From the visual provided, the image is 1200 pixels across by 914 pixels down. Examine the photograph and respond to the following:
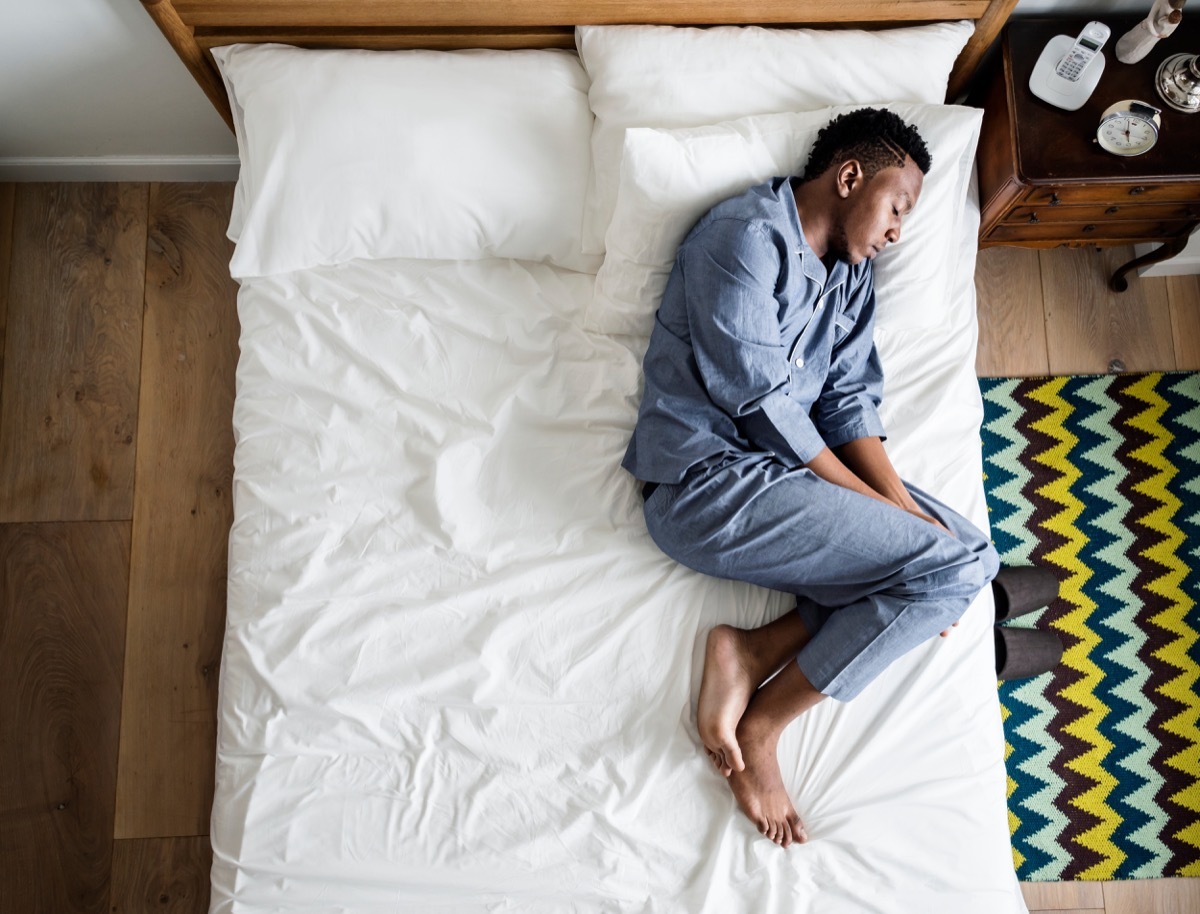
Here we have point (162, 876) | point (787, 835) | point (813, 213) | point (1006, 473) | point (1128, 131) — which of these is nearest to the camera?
point (787, 835)

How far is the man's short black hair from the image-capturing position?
1387 millimetres

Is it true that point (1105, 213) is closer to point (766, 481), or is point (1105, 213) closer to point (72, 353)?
point (766, 481)

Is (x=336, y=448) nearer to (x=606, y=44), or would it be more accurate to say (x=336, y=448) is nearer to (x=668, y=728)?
(x=668, y=728)

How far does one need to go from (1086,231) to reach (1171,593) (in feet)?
2.58

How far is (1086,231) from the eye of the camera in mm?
1806

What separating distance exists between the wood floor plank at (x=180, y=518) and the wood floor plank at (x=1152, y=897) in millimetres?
1795

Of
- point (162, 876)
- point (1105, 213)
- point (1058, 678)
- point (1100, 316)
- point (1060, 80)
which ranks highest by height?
point (1060, 80)

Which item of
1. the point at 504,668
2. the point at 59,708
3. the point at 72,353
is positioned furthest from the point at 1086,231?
the point at 59,708

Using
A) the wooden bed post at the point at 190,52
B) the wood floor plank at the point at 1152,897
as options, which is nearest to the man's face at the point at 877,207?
the wooden bed post at the point at 190,52

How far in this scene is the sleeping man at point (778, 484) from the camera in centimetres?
135

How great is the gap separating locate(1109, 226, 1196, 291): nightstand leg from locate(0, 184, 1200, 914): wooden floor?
0.10 feet

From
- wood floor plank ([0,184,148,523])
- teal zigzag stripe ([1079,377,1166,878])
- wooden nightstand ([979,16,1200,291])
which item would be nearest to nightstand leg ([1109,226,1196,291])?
wooden nightstand ([979,16,1200,291])

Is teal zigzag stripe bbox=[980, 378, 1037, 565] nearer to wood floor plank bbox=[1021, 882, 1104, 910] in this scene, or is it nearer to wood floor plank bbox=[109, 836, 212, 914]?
wood floor plank bbox=[1021, 882, 1104, 910]

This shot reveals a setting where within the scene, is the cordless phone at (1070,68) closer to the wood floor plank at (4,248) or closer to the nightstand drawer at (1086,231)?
the nightstand drawer at (1086,231)
